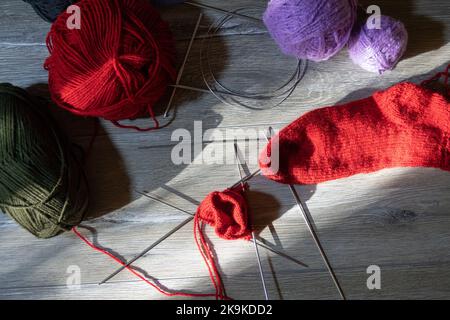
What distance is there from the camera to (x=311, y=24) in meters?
0.96

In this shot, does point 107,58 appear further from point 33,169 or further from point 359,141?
point 359,141

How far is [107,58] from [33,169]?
273 millimetres

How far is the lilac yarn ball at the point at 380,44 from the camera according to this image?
100 cm

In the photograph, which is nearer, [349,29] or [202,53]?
[349,29]

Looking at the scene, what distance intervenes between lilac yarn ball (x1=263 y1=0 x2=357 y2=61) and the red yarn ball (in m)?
0.26

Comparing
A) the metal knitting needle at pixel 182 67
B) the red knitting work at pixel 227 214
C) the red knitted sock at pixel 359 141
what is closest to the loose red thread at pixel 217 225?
the red knitting work at pixel 227 214

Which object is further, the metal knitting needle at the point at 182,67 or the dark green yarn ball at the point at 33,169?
the metal knitting needle at the point at 182,67

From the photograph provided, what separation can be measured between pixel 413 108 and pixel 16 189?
0.88m

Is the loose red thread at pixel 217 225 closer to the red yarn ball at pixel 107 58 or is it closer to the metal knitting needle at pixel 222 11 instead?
the red yarn ball at pixel 107 58

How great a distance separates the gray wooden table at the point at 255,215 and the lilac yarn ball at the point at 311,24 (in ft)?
0.33

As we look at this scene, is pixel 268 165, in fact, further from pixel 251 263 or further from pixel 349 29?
pixel 349 29

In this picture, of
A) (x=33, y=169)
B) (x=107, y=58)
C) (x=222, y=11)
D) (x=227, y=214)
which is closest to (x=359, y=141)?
(x=227, y=214)

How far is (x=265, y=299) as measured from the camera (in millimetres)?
1097
